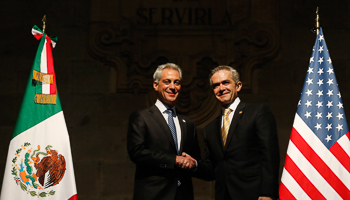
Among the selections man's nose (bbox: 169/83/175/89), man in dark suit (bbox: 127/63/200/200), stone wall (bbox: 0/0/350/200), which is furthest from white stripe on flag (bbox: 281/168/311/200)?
stone wall (bbox: 0/0/350/200)

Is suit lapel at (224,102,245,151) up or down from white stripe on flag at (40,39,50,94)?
down

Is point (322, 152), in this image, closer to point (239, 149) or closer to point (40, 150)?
point (239, 149)

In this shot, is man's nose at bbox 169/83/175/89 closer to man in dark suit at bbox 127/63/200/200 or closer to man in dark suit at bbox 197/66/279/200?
man in dark suit at bbox 127/63/200/200

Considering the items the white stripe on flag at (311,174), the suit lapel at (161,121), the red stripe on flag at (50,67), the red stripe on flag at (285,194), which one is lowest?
the red stripe on flag at (285,194)

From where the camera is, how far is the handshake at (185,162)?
336cm

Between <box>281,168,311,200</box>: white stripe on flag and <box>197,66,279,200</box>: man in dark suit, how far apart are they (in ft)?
1.88

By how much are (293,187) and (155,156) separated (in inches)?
60.6

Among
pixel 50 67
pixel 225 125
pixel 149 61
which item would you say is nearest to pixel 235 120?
pixel 225 125

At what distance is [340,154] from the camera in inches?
150

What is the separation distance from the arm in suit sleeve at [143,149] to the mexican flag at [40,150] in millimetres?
928

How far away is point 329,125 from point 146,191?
2161mm

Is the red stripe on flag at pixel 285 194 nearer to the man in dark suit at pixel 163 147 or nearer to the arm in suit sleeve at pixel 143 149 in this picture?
the man in dark suit at pixel 163 147

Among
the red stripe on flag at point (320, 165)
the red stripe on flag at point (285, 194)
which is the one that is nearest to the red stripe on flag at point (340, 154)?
the red stripe on flag at point (320, 165)

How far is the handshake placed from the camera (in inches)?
132
